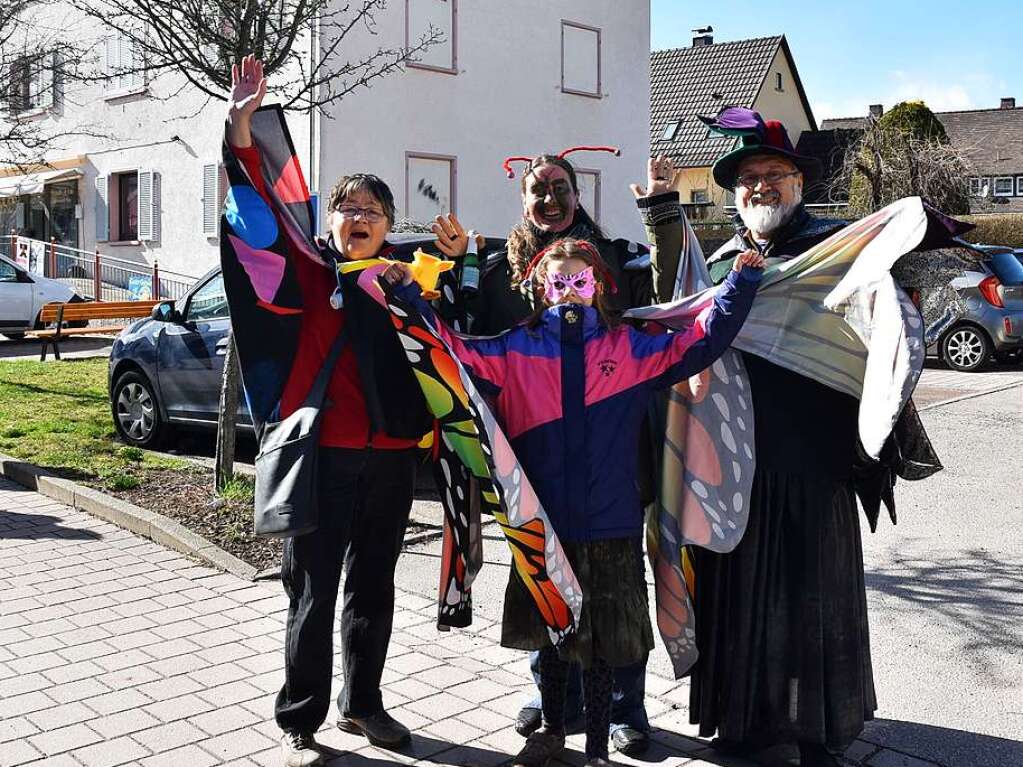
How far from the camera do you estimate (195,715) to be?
177 inches

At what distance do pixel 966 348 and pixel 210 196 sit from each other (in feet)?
50.2

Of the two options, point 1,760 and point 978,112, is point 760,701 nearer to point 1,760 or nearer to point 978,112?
point 1,760

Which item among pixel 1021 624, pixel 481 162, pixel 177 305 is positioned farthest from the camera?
pixel 481 162

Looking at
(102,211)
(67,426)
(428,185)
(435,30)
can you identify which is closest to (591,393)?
(67,426)

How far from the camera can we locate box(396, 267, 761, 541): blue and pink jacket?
3865 mm

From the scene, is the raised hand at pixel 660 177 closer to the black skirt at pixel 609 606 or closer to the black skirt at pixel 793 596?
the black skirt at pixel 793 596

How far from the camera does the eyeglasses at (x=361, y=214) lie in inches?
163

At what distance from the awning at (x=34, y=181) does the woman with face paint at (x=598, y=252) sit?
26.5 metres

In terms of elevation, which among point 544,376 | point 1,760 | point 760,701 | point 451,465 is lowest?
point 1,760

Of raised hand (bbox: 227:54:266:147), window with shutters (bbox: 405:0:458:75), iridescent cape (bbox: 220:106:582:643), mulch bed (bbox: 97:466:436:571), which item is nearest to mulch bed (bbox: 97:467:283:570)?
mulch bed (bbox: 97:466:436:571)

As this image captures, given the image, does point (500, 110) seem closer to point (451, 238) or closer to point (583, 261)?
point (451, 238)

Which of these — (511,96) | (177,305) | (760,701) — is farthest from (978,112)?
(760,701)

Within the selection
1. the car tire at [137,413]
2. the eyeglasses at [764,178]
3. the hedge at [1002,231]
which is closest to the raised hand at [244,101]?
the eyeglasses at [764,178]

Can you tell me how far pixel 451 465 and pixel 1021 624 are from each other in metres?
3.16
